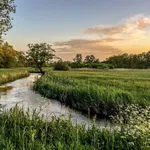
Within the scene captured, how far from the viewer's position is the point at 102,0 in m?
28.7

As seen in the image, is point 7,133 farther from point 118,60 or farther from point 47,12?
point 118,60

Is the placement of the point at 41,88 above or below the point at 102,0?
below

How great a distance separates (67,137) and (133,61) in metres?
119

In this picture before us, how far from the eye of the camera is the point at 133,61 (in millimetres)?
124500

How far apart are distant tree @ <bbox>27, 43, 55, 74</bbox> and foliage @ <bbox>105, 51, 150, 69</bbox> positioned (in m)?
48.3

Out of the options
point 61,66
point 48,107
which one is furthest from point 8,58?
point 48,107

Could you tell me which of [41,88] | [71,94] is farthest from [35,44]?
[71,94]

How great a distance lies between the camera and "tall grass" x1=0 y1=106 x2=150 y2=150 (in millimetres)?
7391

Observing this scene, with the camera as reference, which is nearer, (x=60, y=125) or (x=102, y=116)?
(x=60, y=125)

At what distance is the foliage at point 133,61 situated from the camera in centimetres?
12075

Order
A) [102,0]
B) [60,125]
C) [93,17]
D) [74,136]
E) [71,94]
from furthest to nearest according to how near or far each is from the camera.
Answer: [93,17] → [102,0] → [71,94] → [60,125] → [74,136]

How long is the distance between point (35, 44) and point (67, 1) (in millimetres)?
47736

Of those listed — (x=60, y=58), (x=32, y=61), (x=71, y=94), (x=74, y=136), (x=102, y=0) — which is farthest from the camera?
(x=60, y=58)

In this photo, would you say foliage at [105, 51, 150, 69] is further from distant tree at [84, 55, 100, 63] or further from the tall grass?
the tall grass
